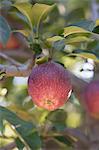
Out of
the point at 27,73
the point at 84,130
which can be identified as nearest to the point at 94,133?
the point at 84,130

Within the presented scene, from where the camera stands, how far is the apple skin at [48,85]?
107cm

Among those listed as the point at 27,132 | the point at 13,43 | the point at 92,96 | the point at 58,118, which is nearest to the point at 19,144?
the point at 27,132

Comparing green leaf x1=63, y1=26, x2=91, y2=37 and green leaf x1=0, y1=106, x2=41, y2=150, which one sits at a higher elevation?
green leaf x1=63, y1=26, x2=91, y2=37

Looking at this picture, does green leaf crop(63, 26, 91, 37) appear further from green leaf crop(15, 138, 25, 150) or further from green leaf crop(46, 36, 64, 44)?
green leaf crop(15, 138, 25, 150)

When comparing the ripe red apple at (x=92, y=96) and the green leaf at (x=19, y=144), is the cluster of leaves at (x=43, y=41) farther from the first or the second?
the ripe red apple at (x=92, y=96)

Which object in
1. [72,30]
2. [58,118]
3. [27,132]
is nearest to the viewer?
[72,30]

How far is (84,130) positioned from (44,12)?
2.32ft

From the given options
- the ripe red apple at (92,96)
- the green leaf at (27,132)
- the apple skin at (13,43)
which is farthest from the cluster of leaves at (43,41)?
the apple skin at (13,43)

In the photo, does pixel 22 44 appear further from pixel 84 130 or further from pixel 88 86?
pixel 88 86

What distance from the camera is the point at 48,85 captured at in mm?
1080

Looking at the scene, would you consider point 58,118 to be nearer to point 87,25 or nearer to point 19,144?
point 19,144

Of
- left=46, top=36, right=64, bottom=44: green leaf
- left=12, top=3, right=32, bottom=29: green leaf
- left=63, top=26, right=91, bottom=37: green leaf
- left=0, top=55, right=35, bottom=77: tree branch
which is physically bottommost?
left=0, top=55, right=35, bottom=77: tree branch

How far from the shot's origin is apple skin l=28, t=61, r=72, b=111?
3.51 feet

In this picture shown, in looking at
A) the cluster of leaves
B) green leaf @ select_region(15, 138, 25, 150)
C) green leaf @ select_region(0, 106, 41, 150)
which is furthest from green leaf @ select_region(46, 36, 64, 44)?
green leaf @ select_region(15, 138, 25, 150)
